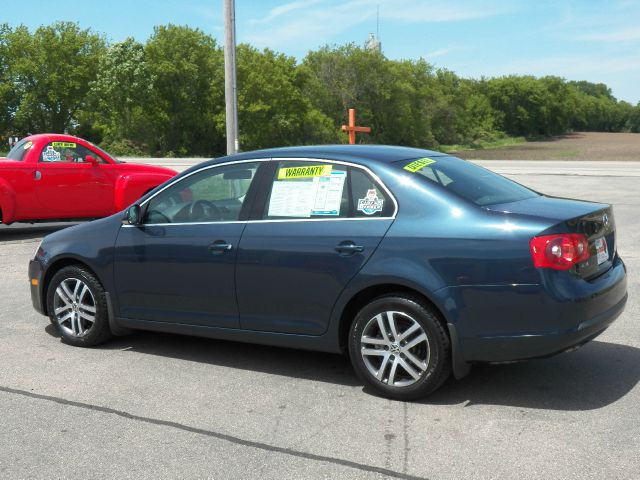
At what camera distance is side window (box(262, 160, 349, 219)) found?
15.3 ft

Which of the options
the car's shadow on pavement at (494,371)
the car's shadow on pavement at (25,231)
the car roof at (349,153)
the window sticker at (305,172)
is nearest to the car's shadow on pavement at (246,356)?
the car's shadow on pavement at (494,371)

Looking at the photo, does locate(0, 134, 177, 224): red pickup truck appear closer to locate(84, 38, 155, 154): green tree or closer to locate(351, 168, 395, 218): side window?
locate(351, 168, 395, 218): side window

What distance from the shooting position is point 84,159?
39.7 ft

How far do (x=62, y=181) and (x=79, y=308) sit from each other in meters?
6.68

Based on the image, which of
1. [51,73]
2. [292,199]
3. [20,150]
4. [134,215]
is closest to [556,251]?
[292,199]

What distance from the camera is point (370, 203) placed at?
4.53 m

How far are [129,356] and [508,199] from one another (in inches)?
118

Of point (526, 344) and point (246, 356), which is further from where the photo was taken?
point (246, 356)

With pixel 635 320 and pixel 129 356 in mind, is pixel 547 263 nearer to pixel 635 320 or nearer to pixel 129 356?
pixel 635 320

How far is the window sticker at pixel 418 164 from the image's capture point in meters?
4.60

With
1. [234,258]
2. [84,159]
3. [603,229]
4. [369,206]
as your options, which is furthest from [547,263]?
[84,159]

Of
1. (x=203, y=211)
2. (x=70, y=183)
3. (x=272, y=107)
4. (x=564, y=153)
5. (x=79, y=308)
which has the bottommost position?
(x=564, y=153)

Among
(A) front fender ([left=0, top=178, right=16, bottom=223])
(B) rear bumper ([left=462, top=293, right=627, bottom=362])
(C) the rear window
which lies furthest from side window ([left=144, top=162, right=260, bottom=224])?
(A) front fender ([left=0, top=178, right=16, bottom=223])

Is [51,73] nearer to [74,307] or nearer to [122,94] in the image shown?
[122,94]
